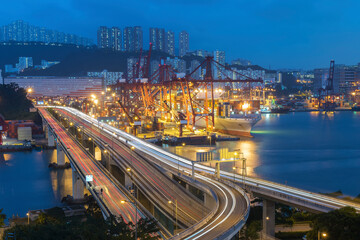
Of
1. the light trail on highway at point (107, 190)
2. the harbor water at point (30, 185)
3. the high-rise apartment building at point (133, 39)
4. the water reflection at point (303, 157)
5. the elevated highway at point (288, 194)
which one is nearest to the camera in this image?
the light trail on highway at point (107, 190)

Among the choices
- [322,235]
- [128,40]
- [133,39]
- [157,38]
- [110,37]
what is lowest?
[322,235]

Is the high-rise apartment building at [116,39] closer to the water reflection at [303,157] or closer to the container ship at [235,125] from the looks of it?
the container ship at [235,125]

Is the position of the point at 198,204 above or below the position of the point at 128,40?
below

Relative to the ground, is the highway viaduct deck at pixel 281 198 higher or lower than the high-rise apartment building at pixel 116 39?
lower

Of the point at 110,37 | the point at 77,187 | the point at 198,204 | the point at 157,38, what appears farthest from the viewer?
the point at 157,38

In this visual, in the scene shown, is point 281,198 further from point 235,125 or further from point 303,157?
point 235,125

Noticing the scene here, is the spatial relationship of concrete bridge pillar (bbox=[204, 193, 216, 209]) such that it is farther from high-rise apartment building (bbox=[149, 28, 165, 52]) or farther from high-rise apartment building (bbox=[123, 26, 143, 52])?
high-rise apartment building (bbox=[149, 28, 165, 52])

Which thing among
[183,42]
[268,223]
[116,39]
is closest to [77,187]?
[268,223]

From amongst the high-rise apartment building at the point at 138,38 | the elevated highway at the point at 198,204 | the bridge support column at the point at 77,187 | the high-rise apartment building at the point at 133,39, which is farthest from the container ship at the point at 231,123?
the high-rise apartment building at the point at 133,39
